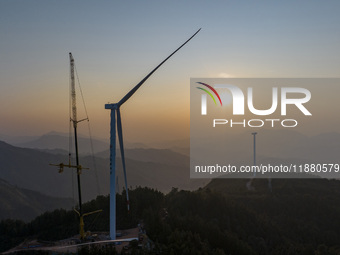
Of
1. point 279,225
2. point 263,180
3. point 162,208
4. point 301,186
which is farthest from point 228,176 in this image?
point 162,208

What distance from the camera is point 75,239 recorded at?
65.4 m

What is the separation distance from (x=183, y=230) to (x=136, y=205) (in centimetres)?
1196

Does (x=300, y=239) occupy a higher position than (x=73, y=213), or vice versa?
(x=73, y=213)

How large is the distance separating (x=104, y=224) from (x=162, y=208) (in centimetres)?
1193

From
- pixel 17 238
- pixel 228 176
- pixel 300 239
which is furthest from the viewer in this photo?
pixel 228 176

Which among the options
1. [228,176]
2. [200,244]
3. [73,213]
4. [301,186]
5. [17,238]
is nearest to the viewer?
[200,244]

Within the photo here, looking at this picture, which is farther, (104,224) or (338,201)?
(338,201)

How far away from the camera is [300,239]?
93.3m

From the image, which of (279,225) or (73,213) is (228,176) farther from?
(73,213)

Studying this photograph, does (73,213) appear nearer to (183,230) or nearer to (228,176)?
(183,230)

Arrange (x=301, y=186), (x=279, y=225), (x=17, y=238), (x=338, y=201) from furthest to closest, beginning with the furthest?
1. (x=301, y=186)
2. (x=338, y=201)
3. (x=279, y=225)
4. (x=17, y=238)

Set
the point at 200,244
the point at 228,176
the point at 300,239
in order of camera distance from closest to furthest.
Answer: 1. the point at 200,244
2. the point at 300,239
3. the point at 228,176

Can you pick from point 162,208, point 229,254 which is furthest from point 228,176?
point 229,254

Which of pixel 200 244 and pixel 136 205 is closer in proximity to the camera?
pixel 200 244
